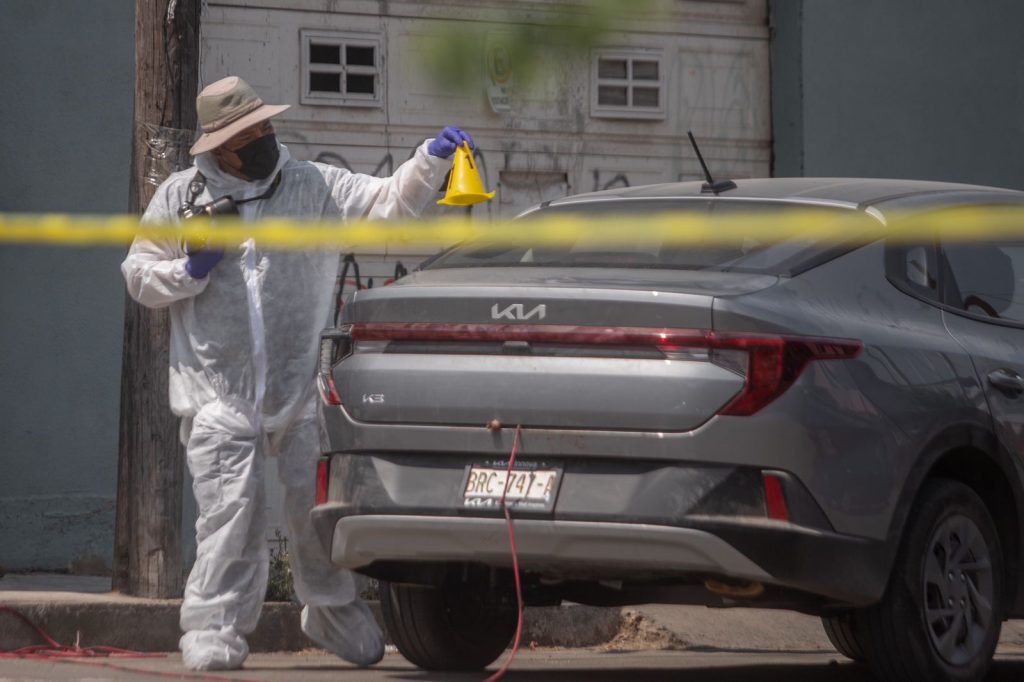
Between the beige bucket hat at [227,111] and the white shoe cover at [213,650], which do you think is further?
the beige bucket hat at [227,111]

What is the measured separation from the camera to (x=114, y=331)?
1019 centimetres

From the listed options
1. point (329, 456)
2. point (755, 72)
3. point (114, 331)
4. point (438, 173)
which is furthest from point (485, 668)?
point (755, 72)

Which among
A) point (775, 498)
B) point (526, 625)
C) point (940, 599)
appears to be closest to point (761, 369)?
point (775, 498)

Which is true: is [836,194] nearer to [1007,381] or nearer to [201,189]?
[1007,381]

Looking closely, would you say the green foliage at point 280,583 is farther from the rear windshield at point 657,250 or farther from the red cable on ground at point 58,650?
the rear windshield at point 657,250

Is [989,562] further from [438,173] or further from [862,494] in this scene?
[438,173]

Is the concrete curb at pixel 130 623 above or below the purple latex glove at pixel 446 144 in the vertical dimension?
below

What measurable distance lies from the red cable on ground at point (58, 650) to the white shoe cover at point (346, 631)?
898mm

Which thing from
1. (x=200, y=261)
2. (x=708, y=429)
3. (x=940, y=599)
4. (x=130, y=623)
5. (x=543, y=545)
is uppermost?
(x=200, y=261)

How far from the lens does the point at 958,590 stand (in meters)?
5.56

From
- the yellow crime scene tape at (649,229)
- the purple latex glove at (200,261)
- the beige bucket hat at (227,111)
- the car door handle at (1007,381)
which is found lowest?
the car door handle at (1007,381)

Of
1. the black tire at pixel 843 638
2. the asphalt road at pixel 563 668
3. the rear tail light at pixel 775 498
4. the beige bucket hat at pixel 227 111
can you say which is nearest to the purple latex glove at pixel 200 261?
the beige bucket hat at pixel 227 111

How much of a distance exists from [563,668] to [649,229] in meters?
1.80

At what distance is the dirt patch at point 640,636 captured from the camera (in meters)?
8.09
